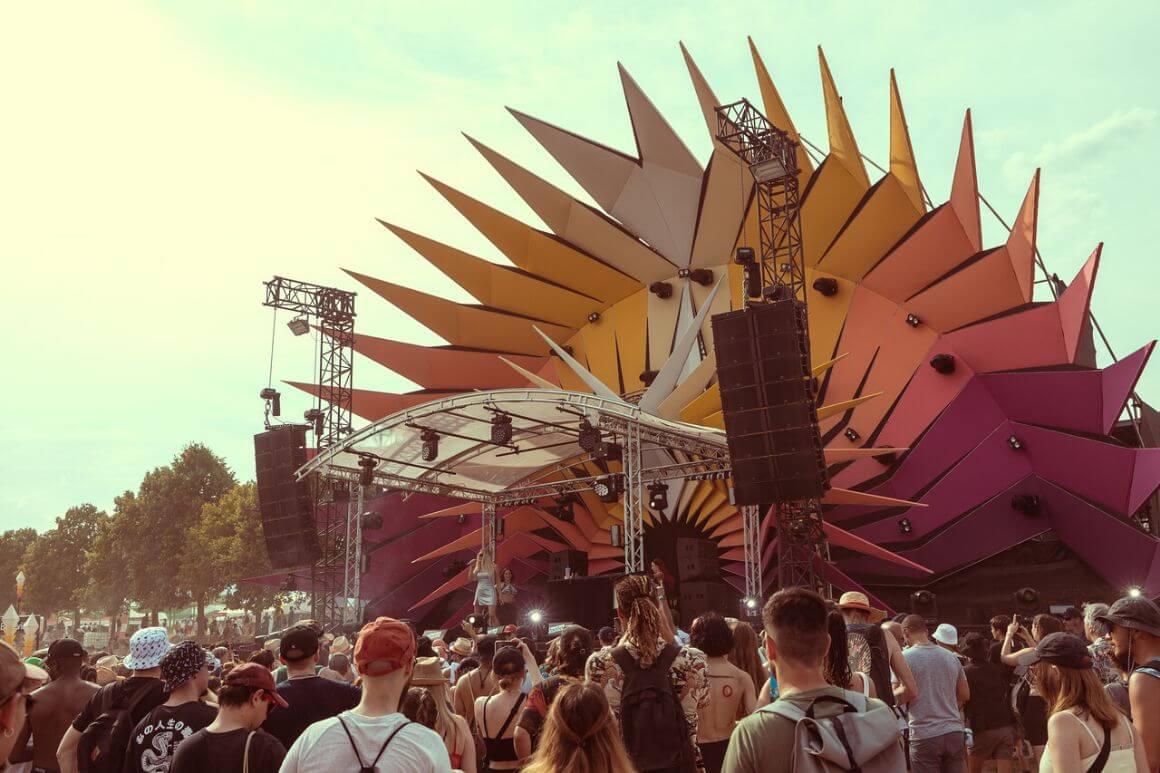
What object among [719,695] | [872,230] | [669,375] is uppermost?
[872,230]

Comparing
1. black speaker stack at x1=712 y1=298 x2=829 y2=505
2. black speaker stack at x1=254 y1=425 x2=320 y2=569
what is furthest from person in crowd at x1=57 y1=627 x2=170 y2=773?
black speaker stack at x1=254 y1=425 x2=320 y2=569

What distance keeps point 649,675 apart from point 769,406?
11.1 m

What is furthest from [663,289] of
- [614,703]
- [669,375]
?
[614,703]

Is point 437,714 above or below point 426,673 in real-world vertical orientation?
below

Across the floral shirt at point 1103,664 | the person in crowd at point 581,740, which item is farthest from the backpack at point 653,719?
the floral shirt at point 1103,664

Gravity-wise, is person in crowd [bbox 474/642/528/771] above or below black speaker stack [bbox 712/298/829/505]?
below

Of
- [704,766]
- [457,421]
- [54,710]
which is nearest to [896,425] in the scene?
[457,421]

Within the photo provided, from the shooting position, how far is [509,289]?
2625 centimetres

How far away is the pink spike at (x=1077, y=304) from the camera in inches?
711

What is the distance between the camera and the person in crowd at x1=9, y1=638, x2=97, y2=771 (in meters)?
5.00

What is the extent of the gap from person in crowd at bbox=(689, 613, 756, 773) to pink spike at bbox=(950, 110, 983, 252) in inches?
717

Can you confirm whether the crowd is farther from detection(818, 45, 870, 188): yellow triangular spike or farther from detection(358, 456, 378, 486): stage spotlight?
detection(818, 45, 870, 188): yellow triangular spike

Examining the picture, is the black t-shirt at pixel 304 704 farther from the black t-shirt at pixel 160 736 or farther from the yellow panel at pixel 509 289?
the yellow panel at pixel 509 289

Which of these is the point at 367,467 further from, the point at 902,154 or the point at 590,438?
the point at 902,154
